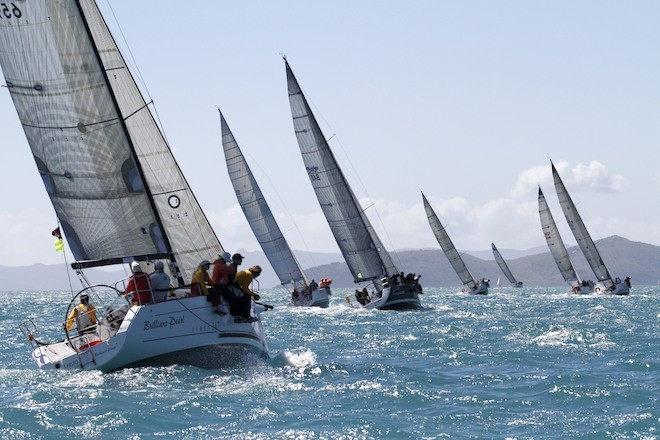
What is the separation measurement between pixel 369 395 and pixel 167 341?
416cm

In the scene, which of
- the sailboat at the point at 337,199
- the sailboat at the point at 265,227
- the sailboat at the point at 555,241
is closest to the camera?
the sailboat at the point at 337,199

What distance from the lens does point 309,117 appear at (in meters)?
49.0

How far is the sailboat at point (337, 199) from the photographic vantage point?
1932 inches

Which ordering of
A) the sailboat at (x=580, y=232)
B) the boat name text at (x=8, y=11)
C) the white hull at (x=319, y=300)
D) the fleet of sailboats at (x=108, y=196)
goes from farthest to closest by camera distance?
the sailboat at (x=580, y=232)
the white hull at (x=319, y=300)
the boat name text at (x=8, y=11)
the fleet of sailboats at (x=108, y=196)

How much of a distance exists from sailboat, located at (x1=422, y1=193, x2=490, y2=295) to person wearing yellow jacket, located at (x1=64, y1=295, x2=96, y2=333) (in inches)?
2475

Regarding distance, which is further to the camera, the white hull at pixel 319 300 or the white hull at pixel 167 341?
the white hull at pixel 319 300

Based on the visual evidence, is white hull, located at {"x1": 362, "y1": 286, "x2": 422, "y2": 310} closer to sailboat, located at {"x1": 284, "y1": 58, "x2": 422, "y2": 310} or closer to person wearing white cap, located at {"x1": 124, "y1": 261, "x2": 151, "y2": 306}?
sailboat, located at {"x1": 284, "y1": 58, "x2": 422, "y2": 310}

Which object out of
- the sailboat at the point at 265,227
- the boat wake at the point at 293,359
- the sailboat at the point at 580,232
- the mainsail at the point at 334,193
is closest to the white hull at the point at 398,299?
the mainsail at the point at 334,193

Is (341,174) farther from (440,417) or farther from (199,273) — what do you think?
(440,417)

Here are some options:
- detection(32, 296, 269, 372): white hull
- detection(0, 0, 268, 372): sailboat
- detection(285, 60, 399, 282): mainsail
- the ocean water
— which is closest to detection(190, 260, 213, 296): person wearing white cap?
detection(32, 296, 269, 372): white hull

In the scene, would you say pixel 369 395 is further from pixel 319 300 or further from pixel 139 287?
pixel 319 300

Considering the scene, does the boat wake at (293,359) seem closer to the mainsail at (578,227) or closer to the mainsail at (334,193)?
the mainsail at (334,193)

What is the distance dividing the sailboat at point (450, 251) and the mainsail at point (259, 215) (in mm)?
21672

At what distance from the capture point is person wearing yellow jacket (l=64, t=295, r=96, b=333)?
21.1m
